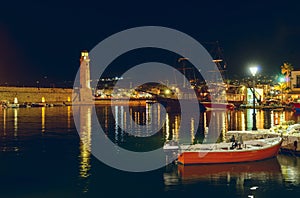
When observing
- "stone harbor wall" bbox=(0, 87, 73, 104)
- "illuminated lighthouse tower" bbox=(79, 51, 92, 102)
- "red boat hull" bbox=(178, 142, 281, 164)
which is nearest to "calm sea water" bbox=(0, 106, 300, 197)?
"red boat hull" bbox=(178, 142, 281, 164)

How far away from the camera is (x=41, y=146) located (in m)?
32.3

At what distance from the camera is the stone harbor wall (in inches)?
5731

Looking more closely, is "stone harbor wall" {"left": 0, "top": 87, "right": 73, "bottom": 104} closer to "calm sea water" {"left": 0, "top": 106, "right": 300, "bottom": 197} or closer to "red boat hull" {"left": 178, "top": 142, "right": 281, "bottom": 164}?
"calm sea water" {"left": 0, "top": 106, "right": 300, "bottom": 197}

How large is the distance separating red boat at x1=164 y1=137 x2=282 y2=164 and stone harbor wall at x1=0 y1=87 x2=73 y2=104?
130730 millimetres

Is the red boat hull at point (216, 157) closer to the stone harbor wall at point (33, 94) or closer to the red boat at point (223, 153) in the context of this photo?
the red boat at point (223, 153)

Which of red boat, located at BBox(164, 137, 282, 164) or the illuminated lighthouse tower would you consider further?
the illuminated lighthouse tower

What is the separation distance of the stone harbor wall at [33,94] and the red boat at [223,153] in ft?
429

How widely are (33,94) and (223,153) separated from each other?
472 feet

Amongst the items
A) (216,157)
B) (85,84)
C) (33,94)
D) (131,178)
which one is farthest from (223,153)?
(33,94)

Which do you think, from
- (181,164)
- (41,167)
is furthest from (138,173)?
(41,167)

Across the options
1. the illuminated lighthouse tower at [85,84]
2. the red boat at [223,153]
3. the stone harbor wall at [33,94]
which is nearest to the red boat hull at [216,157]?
the red boat at [223,153]

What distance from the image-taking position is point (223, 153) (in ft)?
74.8

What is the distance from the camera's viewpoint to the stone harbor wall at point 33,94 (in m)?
146

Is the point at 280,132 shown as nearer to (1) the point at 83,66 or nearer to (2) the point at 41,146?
(2) the point at 41,146
